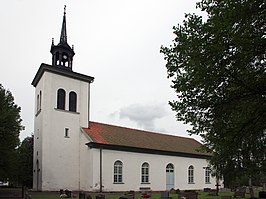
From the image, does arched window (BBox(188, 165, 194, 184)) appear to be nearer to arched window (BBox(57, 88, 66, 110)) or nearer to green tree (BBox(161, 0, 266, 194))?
arched window (BBox(57, 88, 66, 110))

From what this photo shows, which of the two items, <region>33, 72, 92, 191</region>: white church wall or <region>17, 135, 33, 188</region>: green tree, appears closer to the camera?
<region>33, 72, 92, 191</region>: white church wall

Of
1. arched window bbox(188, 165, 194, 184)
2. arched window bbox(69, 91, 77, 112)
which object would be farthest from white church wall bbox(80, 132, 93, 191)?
arched window bbox(188, 165, 194, 184)

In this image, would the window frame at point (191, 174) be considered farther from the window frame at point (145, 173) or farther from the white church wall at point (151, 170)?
the window frame at point (145, 173)

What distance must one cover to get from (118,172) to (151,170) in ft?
15.1

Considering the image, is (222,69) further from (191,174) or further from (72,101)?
(191,174)

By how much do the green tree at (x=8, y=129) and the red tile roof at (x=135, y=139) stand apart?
8.04m

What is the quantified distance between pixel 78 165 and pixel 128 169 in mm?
5352

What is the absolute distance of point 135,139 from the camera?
38719 millimetres

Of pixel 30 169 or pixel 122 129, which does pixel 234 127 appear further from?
pixel 30 169

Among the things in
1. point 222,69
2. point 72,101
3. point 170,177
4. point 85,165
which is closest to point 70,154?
point 85,165

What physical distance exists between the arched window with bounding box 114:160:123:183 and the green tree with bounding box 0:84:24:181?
10.1 metres

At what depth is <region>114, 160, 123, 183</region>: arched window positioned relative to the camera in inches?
1358

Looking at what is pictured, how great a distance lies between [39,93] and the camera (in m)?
35.7

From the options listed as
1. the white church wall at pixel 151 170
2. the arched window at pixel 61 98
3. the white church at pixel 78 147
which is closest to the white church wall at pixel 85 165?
the white church at pixel 78 147
